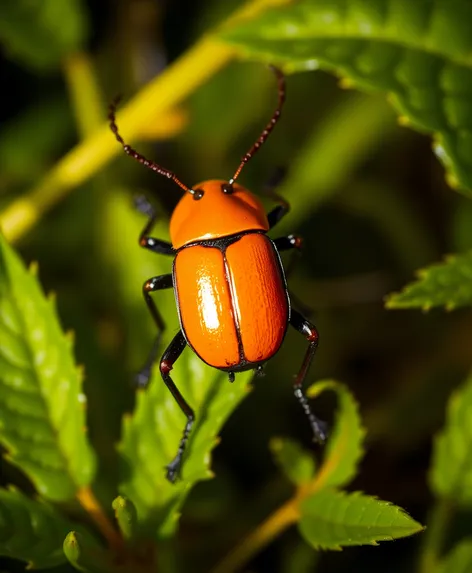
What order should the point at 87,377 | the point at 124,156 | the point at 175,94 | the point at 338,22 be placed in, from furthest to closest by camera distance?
the point at 124,156 < the point at 175,94 < the point at 87,377 < the point at 338,22

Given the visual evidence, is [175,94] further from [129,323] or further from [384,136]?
[384,136]

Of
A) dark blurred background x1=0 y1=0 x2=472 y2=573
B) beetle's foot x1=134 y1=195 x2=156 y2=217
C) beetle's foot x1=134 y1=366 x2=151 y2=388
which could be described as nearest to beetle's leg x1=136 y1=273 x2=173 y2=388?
beetle's foot x1=134 y1=366 x2=151 y2=388

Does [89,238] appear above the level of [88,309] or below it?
above

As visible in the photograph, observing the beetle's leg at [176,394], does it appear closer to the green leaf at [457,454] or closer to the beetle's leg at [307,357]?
the beetle's leg at [307,357]

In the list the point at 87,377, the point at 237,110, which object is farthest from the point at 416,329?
the point at 87,377

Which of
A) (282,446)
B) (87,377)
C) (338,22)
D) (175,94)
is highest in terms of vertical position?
(175,94)

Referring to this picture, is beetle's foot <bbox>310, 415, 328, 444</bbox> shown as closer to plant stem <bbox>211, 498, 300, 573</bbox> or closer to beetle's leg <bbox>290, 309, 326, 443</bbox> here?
beetle's leg <bbox>290, 309, 326, 443</bbox>
